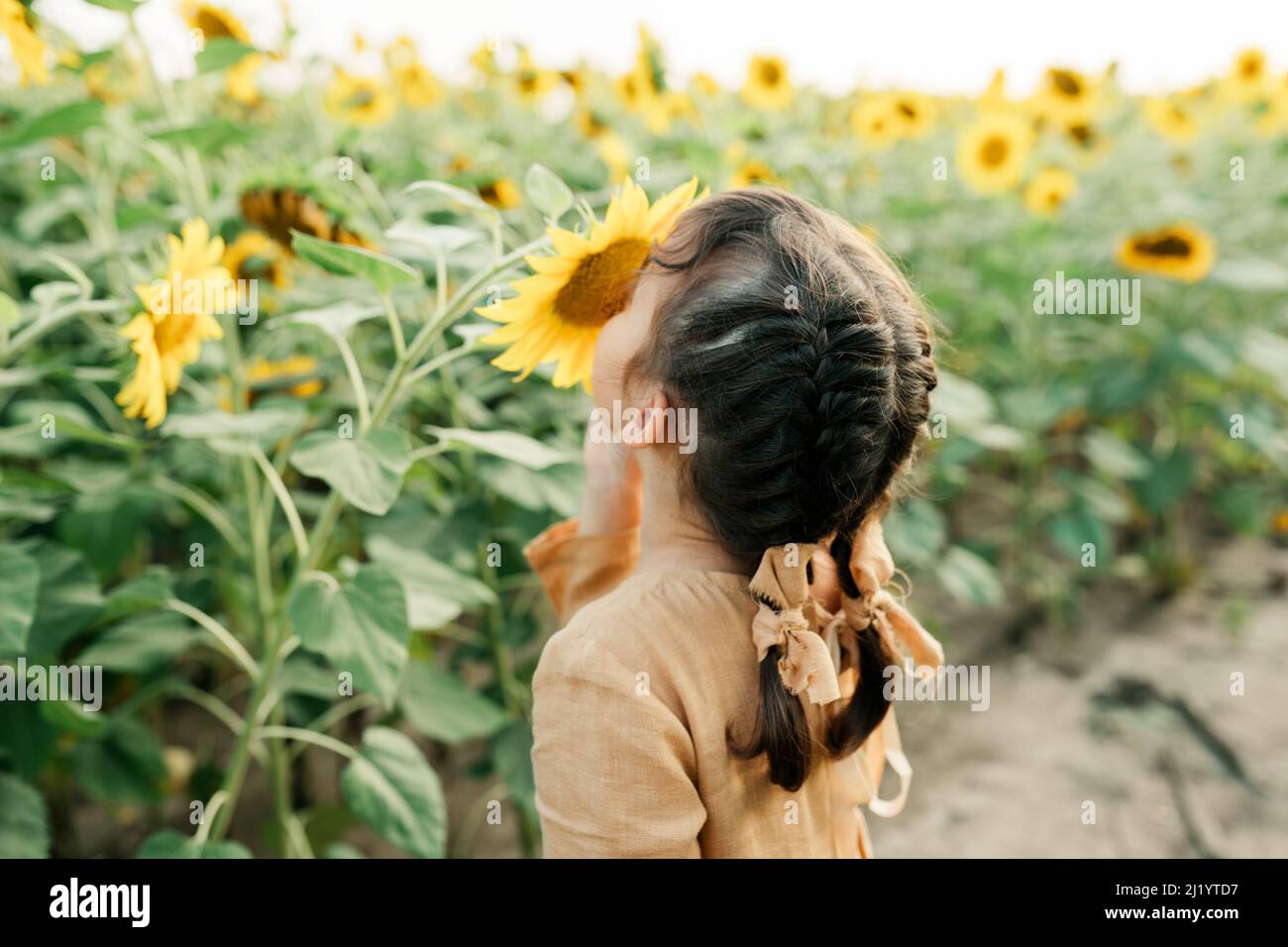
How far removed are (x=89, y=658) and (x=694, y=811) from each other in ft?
2.73

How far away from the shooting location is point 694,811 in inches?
31.0

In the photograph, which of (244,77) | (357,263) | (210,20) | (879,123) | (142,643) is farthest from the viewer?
(879,123)

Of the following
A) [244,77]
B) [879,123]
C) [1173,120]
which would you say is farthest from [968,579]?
[1173,120]

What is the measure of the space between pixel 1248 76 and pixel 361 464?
154 inches

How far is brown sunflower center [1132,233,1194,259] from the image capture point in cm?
243

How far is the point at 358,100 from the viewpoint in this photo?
7.99 feet

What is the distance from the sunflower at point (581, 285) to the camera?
2.62 ft

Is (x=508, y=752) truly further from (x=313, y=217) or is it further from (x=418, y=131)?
(x=418, y=131)

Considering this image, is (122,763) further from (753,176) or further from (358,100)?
(358,100)

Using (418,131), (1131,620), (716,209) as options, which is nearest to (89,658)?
(716,209)

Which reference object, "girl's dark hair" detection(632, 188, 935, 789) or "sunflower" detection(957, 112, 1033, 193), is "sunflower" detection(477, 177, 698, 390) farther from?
"sunflower" detection(957, 112, 1033, 193)

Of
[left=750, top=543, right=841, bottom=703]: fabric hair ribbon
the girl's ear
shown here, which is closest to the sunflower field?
the girl's ear

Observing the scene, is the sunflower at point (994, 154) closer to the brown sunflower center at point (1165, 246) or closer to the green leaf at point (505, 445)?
the brown sunflower center at point (1165, 246)

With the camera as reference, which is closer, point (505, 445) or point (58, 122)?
point (505, 445)
